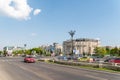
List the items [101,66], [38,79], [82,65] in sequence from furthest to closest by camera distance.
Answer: [82,65] < [101,66] < [38,79]

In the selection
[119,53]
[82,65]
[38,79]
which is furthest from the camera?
[119,53]

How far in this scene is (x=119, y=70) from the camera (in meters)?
30.5

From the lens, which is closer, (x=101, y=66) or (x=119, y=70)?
(x=119, y=70)

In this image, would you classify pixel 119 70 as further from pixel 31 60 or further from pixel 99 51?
pixel 99 51

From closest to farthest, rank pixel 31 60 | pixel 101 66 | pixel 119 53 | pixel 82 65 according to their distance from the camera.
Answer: pixel 101 66, pixel 82 65, pixel 31 60, pixel 119 53

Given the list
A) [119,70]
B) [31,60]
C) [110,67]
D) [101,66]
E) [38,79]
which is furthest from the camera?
[31,60]

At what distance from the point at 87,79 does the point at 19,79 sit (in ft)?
17.0

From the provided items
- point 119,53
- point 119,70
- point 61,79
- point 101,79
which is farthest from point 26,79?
point 119,53

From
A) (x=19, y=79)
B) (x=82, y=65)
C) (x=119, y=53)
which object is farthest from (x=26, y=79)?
(x=119, y=53)

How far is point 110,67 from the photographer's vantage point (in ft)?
110

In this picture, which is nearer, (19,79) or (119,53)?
(19,79)

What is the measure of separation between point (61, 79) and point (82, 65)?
22.4 m

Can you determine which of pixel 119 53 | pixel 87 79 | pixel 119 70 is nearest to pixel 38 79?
Result: pixel 87 79

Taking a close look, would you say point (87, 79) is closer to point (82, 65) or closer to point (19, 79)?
point (19, 79)
